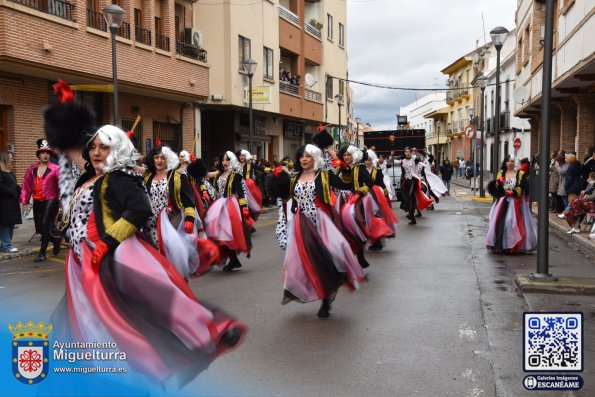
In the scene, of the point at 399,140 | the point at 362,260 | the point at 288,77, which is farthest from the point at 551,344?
the point at 399,140

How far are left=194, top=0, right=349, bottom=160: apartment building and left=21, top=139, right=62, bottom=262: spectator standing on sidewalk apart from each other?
1283 cm

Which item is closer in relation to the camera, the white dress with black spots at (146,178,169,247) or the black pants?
the white dress with black spots at (146,178,169,247)

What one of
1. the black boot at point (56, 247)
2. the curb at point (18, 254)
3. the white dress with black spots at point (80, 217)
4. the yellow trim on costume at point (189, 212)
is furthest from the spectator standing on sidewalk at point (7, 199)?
the white dress with black spots at point (80, 217)

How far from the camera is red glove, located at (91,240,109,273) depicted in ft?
13.4

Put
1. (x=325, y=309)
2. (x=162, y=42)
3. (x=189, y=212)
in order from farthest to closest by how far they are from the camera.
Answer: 1. (x=162, y=42)
2. (x=189, y=212)
3. (x=325, y=309)

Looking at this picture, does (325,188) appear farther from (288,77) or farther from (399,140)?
(399,140)

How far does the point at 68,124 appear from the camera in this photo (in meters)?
4.46

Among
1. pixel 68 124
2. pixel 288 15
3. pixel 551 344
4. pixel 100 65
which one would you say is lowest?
pixel 551 344

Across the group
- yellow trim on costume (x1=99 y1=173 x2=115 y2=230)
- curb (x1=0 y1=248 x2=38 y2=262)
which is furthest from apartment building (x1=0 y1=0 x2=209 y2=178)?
yellow trim on costume (x1=99 y1=173 x2=115 y2=230)

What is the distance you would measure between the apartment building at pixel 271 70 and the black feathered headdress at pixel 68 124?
63.8 ft

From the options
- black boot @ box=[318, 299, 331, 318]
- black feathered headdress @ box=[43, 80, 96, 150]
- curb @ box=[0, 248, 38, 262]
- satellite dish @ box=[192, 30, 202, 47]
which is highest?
satellite dish @ box=[192, 30, 202, 47]

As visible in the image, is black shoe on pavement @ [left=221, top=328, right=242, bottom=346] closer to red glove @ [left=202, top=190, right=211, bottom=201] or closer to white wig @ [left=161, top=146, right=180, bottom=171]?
white wig @ [left=161, top=146, right=180, bottom=171]

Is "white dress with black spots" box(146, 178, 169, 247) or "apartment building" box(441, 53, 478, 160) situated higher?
"apartment building" box(441, 53, 478, 160)

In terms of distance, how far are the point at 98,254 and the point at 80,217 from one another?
1.43ft
